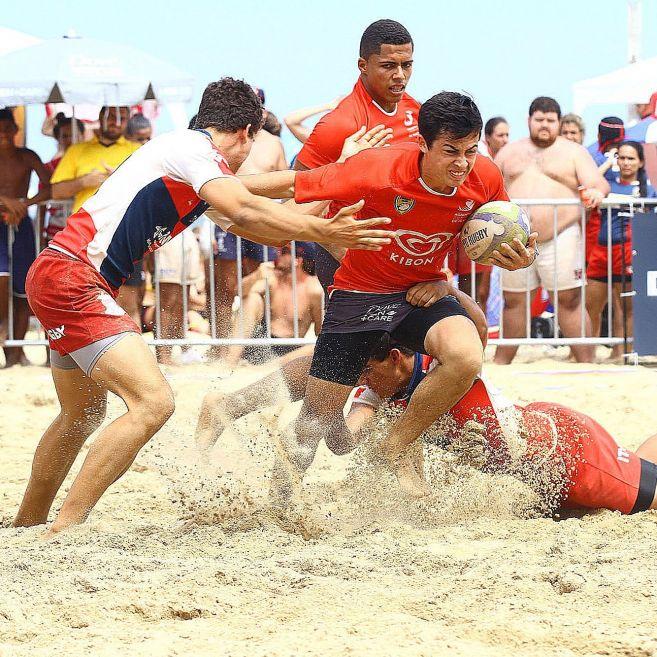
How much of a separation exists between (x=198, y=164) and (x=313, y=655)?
221 cm

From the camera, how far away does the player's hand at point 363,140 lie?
5484mm

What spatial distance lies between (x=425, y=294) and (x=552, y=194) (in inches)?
198

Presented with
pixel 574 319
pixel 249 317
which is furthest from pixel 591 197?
pixel 249 317

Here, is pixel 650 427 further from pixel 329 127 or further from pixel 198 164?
pixel 198 164

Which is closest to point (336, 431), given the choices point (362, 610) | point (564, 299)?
point (362, 610)

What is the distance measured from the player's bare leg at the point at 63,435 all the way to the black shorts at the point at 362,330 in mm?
1047

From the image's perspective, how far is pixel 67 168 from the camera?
9656 mm

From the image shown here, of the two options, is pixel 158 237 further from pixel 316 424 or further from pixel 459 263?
pixel 459 263

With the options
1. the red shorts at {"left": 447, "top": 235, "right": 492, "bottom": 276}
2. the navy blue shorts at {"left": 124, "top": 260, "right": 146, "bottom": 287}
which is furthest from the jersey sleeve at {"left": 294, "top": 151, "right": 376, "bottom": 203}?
the red shorts at {"left": 447, "top": 235, "right": 492, "bottom": 276}

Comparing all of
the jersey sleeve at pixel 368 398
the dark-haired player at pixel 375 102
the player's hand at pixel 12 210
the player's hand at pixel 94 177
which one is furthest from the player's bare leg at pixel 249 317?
the jersey sleeve at pixel 368 398

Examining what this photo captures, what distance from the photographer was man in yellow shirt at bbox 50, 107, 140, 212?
31.4 feet

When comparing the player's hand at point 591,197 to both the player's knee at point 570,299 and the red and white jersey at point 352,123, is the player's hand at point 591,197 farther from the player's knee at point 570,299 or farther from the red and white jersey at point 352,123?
the red and white jersey at point 352,123

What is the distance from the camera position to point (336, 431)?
5.37 m

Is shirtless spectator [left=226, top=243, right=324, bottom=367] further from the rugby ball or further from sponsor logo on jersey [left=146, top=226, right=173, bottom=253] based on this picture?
sponsor logo on jersey [left=146, top=226, right=173, bottom=253]
